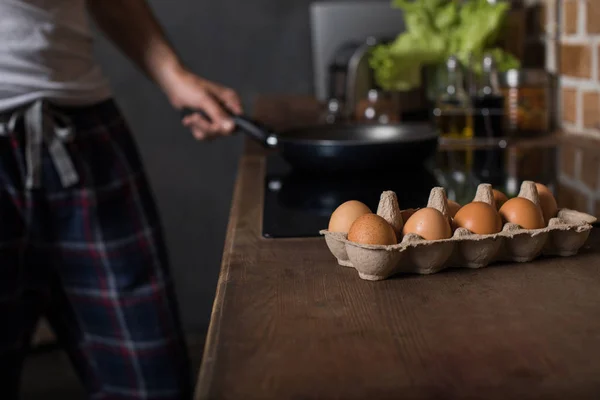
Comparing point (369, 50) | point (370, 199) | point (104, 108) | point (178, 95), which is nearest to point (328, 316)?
point (370, 199)

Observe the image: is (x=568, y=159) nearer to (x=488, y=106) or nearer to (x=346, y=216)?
(x=488, y=106)

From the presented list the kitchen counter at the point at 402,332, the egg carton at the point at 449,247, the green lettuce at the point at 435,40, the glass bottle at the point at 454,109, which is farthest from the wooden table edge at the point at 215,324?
the green lettuce at the point at 435,40

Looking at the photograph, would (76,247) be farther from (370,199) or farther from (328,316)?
(328,316)

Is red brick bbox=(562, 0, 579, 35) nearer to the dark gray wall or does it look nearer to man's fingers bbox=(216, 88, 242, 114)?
man's fingers bbox=(216, 88, 242, 114)

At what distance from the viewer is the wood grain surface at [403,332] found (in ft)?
1.57

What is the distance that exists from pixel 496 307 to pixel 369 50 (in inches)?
57.4

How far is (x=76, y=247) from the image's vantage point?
4.21 ft

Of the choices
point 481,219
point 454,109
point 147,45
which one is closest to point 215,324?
point 481,219

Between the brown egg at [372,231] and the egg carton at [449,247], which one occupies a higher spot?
the brown egg at [372,231]

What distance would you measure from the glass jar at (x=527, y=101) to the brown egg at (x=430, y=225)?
1081 millimetres

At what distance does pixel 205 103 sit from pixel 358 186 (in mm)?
400

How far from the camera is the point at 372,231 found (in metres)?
0.68

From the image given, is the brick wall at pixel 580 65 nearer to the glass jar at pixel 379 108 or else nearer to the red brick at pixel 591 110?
the red brick at pixel 591 110

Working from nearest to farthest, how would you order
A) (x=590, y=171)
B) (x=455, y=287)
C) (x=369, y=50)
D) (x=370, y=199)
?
(x=455, y=287)
(x=370, y=199)
(x=590, y=171)
(x=369, y=50)
